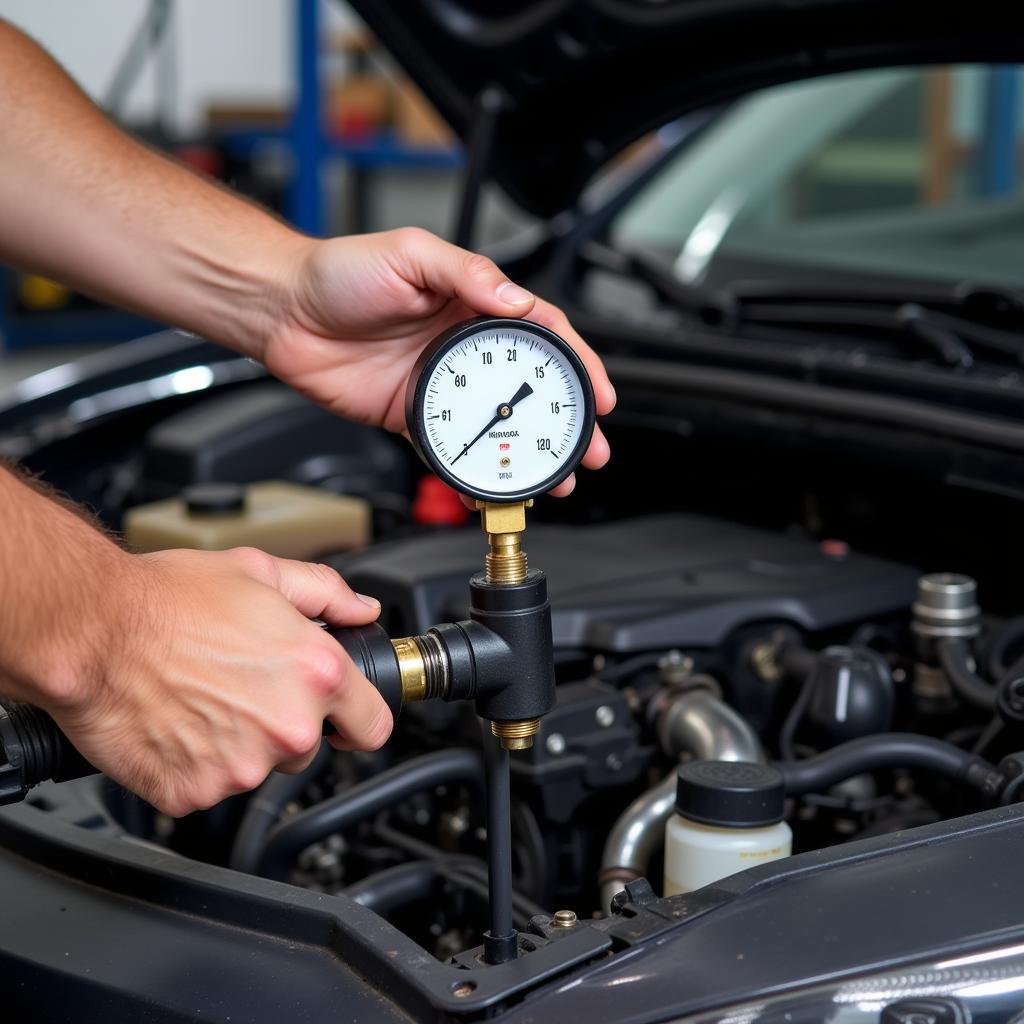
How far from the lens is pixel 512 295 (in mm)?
1075

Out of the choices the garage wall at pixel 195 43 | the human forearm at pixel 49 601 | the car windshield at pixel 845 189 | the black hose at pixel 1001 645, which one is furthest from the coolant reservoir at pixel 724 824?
the garage wall at pixel 195 43

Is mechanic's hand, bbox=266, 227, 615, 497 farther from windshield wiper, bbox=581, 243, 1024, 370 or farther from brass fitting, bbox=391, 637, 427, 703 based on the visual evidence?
windshield wiper, bbox=581, 243, 1024, 370

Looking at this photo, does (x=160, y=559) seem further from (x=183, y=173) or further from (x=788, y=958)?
(x=183, y=173)

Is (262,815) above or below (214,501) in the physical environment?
below

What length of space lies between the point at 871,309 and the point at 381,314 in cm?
69

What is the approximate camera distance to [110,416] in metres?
2.12

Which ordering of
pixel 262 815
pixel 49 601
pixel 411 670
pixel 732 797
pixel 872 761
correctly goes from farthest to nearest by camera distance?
pixel 262 815
pixel 872 761
pixel 732 797
pixel 411 670
pixel 49 601

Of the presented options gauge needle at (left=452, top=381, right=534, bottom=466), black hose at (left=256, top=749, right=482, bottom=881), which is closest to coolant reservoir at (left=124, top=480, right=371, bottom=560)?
black hose at (left=256, top=749, right=482, bottom=881)

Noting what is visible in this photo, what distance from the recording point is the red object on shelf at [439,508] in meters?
1.93

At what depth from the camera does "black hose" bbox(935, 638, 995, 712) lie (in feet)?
4.24

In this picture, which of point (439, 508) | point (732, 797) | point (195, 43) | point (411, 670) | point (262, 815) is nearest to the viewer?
point (411, 670)

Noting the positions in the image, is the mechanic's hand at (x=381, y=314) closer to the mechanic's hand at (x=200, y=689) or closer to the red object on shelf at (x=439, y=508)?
the mechanic's hand at (x=200, y=689)

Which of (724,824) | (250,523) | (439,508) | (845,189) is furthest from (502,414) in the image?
(845,189)

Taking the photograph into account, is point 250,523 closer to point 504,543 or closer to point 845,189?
point 504,543
